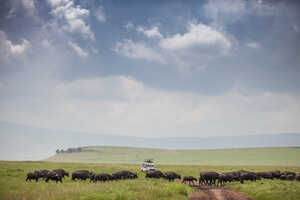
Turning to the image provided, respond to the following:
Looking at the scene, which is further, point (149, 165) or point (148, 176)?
point (149, 165)

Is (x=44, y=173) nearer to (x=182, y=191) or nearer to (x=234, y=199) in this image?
(x=182, y=191)

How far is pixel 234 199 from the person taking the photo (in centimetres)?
2259

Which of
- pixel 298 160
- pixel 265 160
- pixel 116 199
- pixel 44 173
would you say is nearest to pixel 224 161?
pixel 265 160

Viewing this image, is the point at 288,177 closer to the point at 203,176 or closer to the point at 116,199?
the point at 203,176

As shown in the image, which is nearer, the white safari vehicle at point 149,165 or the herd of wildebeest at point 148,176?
the herd of wildebeest at point 148,176

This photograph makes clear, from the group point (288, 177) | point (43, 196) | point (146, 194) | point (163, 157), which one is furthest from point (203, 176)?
point (163, 157)

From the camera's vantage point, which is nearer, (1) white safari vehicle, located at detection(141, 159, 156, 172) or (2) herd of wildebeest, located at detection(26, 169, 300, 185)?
(2) herd of wildebeest, located at detection(26, 169, 300, 185)

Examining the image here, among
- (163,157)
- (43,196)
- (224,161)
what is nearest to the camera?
(43,196)

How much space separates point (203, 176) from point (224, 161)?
127354 mm

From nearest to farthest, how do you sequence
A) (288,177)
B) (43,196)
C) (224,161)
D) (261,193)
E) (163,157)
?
1. (43,196)
2. (261,193)
3. (288,177)
4. (224,161)
5. (163,157)

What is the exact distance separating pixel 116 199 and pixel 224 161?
150312 millimetres

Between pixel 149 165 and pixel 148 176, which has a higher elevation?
pixel 149 165

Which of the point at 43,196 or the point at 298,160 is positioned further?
the point at 298,160

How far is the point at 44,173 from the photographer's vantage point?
34.9 meters
